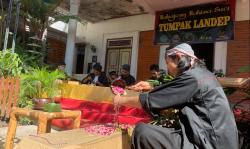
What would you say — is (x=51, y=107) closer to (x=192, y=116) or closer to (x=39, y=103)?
(x=39, y=103)

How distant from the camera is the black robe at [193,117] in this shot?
2.57m

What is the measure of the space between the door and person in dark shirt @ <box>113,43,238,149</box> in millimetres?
8816

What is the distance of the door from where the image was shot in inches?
458

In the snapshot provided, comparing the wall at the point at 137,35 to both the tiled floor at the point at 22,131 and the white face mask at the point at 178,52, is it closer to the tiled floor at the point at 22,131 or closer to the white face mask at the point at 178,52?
the tiled floor at the point at 22,131

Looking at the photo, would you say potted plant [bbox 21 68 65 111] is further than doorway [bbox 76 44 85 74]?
No

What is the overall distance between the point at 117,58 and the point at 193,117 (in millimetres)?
9395

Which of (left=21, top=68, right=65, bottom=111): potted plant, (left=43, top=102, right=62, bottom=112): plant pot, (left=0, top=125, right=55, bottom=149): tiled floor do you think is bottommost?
(left=0, top=125, right=55, bottom=149): tiled floor

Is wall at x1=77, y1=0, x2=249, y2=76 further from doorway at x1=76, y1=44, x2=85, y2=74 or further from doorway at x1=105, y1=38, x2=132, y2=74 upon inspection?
doorway at x1=76, y1=44, x2=85, y2=74

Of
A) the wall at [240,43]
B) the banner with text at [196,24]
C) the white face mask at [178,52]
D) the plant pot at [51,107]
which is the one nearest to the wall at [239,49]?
the wall at [240,43]

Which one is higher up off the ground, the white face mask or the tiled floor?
the white face mask

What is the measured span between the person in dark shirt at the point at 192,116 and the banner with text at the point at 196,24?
6.54m

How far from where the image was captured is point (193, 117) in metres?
2.61

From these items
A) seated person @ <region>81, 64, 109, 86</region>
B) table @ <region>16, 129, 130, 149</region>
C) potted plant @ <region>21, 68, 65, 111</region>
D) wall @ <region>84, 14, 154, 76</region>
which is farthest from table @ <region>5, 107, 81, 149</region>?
wall @ <region>84, 14, 154, 76</region>

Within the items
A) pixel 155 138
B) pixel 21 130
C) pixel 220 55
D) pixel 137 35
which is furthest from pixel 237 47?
pixel 155 138
